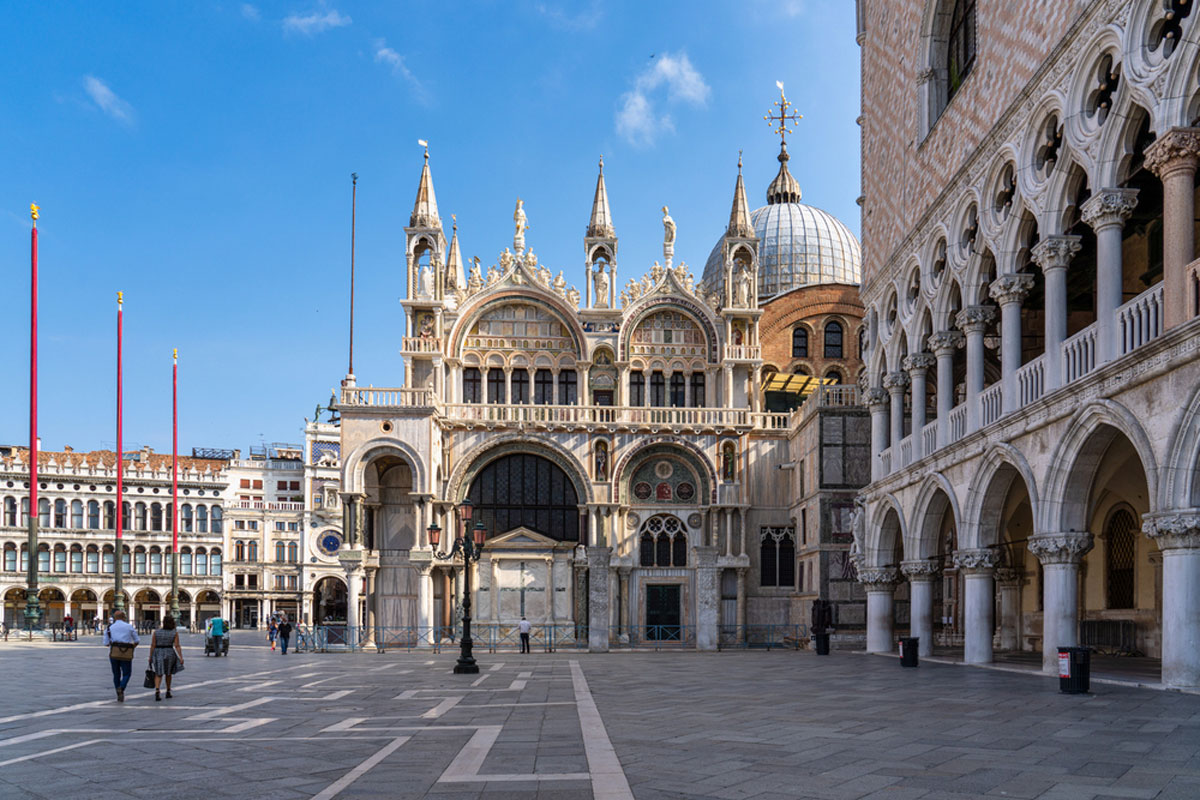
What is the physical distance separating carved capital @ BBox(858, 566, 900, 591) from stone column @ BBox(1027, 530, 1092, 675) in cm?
1089

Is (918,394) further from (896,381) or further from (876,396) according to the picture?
(876,396)

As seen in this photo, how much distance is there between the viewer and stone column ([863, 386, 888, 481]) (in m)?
29.1

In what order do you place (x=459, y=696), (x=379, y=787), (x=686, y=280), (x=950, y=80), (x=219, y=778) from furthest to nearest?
1. (x=686, y=280)
2. (x=950, y=80)
3. (x=459, y=696)
4. (x=219, y=778)
5. (x=379, y=787)

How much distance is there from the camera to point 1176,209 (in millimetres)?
14266

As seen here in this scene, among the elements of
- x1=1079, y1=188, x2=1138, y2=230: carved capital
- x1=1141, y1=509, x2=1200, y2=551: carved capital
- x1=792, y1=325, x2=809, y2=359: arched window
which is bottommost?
x1=1141, y1=509, x2=1200, y2=551: carved capital

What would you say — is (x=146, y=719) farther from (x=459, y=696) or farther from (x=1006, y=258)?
(x=1006, y=258)

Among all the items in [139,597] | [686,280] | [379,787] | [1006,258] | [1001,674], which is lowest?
[139,597]

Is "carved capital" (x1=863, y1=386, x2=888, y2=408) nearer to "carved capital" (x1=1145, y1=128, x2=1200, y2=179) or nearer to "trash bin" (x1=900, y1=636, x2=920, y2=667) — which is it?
"trash bin" (x1=900, y1=636, x2=920, y2=667)

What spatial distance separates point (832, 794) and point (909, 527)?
1884cm

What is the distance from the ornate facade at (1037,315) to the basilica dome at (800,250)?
23313 millimetres

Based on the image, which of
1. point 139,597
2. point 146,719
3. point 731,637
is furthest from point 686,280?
point 139,597

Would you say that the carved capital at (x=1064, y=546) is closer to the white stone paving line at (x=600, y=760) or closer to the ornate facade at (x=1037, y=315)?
the ornate facade at (x=1037, y=315)

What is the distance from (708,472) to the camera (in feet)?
134

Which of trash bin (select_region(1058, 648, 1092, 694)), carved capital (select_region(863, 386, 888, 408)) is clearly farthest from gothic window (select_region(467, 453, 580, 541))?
trash bin (select_region(1058, 648, 1092, 694))
